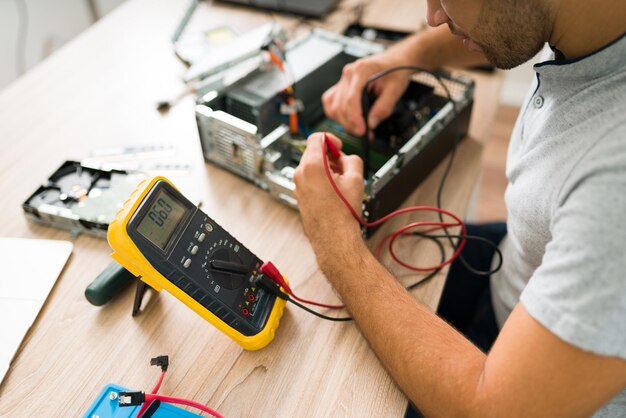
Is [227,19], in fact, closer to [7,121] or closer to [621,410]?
[7,121]

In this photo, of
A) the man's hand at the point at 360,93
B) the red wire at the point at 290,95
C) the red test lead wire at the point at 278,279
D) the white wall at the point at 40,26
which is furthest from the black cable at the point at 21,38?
the red test lead wire at the point at 278,279

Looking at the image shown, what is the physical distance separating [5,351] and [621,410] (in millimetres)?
868

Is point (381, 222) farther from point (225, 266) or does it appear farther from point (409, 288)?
point (225, 266)

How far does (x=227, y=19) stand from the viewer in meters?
1.46

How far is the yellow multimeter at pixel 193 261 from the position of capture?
0.61 metres

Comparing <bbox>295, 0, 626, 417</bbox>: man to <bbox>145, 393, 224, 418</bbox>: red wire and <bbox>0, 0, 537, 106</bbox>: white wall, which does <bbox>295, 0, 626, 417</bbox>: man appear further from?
<bbox>0, 0, 537, 106</bbox>: white wall

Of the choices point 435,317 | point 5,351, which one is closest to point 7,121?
point 5,351

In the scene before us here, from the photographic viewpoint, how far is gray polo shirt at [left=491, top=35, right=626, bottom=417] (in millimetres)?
503

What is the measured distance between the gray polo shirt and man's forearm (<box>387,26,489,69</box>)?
33 cm

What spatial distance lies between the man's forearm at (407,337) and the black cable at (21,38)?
7.35 ft

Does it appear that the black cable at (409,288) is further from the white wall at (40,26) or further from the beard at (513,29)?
the white wall at (40,26)

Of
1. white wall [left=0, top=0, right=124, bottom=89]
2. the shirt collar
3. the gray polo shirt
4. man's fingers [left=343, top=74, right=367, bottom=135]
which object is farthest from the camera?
white wall [left=0, top=0, right=124, bottom=89]

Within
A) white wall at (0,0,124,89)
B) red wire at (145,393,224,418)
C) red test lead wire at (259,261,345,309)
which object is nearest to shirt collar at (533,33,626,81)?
red test lead wire at (259,261,345,309)

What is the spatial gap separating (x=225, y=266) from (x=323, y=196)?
203 mm
